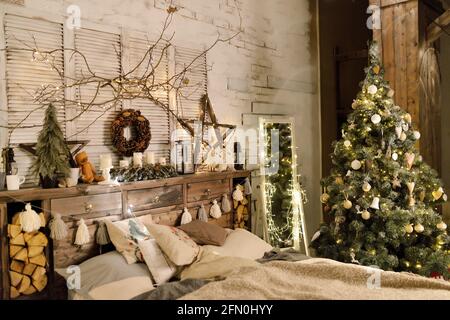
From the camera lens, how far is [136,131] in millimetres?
3625

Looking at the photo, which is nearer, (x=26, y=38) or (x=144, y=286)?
(x=144, y=286)

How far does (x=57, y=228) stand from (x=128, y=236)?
0.49 metres

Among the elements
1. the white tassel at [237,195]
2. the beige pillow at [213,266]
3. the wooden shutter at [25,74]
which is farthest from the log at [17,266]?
the white tassel at [237,195]

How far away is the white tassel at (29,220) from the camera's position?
2555 millimetres

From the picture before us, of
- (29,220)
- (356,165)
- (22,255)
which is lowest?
(22,255)

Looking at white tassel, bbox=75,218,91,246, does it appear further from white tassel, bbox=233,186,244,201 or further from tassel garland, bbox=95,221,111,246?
white tassel, bbox=233,186,244,201

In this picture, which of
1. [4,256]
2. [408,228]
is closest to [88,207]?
[4,256]

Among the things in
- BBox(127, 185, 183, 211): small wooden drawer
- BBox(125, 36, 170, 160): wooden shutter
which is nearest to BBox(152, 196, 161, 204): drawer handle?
BBox(127, 185, 183, 211): small wooden drawer

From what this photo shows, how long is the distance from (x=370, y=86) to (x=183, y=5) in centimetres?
202

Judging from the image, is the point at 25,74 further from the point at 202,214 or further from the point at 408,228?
the point at 408,228

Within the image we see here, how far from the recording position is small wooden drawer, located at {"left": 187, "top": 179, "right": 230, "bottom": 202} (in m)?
3.82
